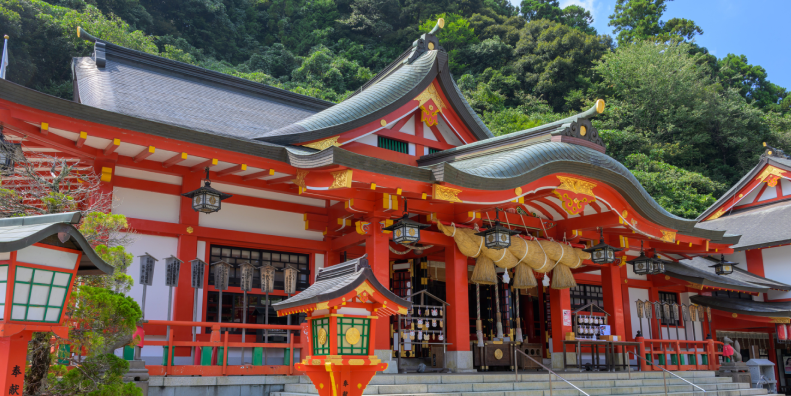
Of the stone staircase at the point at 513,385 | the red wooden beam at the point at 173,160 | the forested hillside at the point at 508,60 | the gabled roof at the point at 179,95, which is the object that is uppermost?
the forested hillside at the point at 508,60

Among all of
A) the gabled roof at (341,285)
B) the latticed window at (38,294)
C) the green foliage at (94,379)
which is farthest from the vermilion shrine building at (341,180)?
the latticed window at (38,294)

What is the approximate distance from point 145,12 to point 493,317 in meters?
35.5

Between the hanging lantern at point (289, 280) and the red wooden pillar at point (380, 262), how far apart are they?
4.78 ft

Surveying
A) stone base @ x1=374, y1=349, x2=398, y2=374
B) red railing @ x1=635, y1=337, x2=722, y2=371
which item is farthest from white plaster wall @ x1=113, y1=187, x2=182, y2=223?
red railing @ x1=635, y1=337, x2=722, y2=371

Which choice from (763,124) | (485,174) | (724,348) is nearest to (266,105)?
(485,174)

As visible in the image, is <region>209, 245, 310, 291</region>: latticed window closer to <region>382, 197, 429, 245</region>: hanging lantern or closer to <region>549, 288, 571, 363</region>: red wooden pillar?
<region>382, 197, 429, 245</region>: hanging lantern

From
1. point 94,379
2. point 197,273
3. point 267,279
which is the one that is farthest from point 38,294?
point 267,279

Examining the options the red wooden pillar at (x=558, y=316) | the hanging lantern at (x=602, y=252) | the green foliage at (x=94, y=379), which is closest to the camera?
the green foliage at (x=94, y=379)

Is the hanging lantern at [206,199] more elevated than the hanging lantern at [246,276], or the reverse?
the hanging lantern at [206,199]

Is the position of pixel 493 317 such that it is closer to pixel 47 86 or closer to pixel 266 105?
pixel 266 105

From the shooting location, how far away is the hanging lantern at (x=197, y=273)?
938cm

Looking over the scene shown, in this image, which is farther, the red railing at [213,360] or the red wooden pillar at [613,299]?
the red wooden pillar at [613,299]

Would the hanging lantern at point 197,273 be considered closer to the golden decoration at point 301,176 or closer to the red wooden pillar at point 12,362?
the golden decoration at point 301,176

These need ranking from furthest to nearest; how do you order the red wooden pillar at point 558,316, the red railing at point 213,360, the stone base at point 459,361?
the red wooden pillar at point 558,316
the stone base at point 459,361
the red railing at point 213,360
